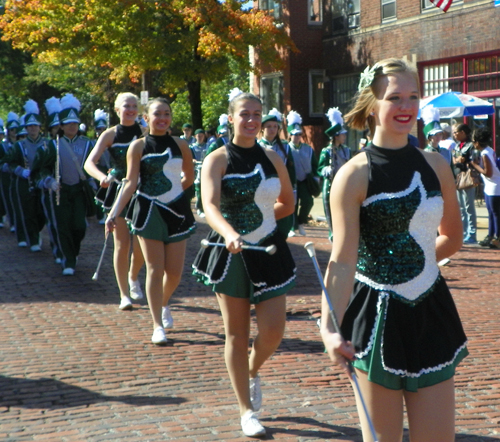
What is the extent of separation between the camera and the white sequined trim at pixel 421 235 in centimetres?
309

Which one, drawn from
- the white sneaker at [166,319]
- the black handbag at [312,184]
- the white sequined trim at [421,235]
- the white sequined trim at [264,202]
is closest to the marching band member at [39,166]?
the white sneaker at [166,319]

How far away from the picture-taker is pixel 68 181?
427 inches

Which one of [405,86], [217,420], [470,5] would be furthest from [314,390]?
[470,5]

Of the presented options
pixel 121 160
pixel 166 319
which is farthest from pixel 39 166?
pixel 166 319

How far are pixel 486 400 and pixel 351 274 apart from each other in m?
2.73

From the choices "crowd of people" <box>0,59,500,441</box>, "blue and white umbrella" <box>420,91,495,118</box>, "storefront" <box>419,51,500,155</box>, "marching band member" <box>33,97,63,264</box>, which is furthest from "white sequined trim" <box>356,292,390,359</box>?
"storefront" <box>419,51,500,155</box>

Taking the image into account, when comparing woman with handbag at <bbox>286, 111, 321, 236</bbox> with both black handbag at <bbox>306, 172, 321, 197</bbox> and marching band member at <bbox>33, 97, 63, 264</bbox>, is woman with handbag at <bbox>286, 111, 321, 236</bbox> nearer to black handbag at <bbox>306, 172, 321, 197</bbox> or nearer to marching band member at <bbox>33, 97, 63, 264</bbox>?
black handbag at <bbox>306, 172, 321, 197</bbox>

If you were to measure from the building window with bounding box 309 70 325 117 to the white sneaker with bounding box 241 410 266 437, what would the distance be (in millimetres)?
22753

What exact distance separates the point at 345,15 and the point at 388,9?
2.42 meters

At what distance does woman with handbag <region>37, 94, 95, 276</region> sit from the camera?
1067cm

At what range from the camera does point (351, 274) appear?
119 inches

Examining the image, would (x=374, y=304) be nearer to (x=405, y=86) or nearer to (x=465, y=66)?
(x=405, y=86)

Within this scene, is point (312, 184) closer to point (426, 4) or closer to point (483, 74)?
point (483, 74)

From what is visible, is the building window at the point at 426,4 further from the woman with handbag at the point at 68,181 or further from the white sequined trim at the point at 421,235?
the white sequined trim at the point at 421,235
